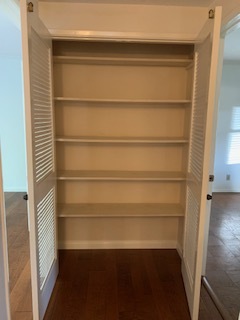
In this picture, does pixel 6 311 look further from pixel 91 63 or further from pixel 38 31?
pixel 91 63

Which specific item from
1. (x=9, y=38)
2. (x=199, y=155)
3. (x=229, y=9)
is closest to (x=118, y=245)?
(x=199, y=155)

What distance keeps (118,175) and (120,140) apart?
367mm

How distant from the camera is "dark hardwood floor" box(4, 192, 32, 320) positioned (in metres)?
2.05

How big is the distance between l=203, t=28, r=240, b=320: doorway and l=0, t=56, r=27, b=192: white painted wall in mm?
3555

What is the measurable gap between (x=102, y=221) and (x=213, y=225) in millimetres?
1747

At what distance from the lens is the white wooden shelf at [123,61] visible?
2423 mm

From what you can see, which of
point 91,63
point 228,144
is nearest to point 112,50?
point 91,63

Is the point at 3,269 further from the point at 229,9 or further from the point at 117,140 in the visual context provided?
the point at 229,9

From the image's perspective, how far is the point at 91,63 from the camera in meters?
2.59

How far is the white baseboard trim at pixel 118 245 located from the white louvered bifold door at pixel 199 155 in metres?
0.68

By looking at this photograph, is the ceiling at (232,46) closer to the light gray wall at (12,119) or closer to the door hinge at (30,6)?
the door hinge at (30,6)

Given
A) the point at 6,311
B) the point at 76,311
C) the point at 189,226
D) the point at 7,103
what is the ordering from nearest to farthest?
1. the point at 6,311
2. the point at 76,311
3. the point at 189,226
4. the point at 7,103

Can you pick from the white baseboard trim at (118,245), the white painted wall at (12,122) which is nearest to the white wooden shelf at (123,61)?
the white baseboard trim at (118,245)

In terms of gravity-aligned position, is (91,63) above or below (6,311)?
above
